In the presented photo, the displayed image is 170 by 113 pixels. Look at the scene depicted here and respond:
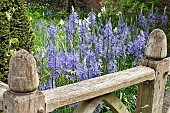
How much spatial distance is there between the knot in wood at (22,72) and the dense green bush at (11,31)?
1.34 metres

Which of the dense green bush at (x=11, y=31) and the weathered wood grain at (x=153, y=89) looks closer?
the weathered wood grain at (x=153, y=89)

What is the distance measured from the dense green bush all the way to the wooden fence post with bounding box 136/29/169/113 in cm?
121

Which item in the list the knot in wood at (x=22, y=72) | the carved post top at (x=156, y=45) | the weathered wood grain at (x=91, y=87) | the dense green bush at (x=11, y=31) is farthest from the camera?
the dense green bush at (x=11, y=31)

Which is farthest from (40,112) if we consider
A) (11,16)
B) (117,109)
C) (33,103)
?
(11,16)

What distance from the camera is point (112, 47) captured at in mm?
3719

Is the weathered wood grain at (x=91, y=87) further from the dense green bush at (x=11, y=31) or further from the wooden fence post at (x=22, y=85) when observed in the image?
the dense green bush at (x=11, y=31)

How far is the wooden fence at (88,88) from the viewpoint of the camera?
168 cm

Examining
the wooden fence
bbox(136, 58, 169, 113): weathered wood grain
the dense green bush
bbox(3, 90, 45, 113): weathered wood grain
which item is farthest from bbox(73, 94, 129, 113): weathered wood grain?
the dense green bush

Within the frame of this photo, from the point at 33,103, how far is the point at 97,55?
193 centimetres

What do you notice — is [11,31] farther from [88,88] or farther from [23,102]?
[23,102]

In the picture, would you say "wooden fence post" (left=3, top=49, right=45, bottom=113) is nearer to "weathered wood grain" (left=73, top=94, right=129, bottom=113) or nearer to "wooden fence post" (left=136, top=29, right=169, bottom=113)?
"weathered wood grain" (left=73, top=94, right=129, bottom=113)

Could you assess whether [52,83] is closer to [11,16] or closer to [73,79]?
[73,79]

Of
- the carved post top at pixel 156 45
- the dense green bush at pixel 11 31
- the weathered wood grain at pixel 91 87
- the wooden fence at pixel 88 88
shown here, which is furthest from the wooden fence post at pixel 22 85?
the dense green bush at pixel 11 31

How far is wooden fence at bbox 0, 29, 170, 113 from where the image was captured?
168 centimetres
